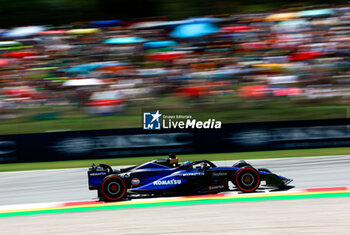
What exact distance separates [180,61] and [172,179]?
7.34 m

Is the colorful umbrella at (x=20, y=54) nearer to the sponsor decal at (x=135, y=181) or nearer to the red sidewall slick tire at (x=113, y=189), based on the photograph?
the red sidewall slick tire at (x=113, y=189)

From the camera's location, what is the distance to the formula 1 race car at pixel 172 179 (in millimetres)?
6199

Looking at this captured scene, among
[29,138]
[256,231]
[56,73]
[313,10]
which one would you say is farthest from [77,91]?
[256,231]

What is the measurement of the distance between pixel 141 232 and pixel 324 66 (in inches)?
365

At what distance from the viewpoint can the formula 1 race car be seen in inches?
244

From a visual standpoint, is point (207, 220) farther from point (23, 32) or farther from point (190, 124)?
point (23, 32)

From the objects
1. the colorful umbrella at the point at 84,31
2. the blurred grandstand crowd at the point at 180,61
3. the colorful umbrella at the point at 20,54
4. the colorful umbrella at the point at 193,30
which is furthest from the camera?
the colorful umbrella at the point at 84,31

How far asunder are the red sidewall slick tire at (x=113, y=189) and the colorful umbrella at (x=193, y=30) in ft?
27.2

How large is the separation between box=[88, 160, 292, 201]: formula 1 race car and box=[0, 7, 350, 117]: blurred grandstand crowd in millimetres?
5902

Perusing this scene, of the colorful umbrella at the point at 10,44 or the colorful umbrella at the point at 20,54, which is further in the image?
the colorful umbrella at the point at 10,44

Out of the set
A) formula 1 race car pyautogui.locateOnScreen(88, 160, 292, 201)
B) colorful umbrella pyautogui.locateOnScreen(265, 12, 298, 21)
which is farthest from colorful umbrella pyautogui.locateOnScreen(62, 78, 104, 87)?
formula 1 race car pyautogui.locateOnScreen(88, 160, 292, 201)

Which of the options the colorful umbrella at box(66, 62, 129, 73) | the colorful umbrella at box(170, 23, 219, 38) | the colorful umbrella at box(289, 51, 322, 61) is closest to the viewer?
the colorful umbrella at box(289, 51, 322, 61)

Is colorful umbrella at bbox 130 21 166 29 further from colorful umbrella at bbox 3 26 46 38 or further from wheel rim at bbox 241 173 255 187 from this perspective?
wheel rim at bbox 241 173 255 187

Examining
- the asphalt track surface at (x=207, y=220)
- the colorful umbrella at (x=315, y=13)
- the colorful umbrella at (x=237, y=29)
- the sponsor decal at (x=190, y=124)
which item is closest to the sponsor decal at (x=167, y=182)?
the asphalt track surface at (x=207, y=220)
